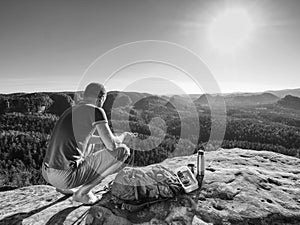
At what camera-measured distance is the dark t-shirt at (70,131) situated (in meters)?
4.21

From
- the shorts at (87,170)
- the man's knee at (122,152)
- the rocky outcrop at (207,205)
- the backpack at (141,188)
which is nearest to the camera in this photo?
the rocky outcrop at (207,205)

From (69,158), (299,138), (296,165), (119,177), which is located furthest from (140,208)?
(299,138)

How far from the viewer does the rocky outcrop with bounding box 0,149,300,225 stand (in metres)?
4.17

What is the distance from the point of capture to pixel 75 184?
4.68m

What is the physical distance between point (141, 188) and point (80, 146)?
150 centimetres

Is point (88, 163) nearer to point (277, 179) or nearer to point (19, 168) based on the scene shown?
point (277, 179)

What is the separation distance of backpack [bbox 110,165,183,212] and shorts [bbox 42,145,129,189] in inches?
14.9

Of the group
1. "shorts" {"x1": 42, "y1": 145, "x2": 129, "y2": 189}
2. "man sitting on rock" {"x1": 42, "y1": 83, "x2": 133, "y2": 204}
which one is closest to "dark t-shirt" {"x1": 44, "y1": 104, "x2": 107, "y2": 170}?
"man sitting on rock" {"x1": 42, "y1": 83, "x2": 133, "y2": 204}

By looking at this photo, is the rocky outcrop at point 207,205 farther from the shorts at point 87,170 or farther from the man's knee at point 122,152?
the man's knee at point 122,152

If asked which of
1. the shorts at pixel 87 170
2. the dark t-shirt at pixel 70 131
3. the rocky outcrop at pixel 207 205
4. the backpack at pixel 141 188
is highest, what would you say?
the dark t-shirt at pixel 70 131

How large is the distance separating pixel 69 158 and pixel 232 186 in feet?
12.6

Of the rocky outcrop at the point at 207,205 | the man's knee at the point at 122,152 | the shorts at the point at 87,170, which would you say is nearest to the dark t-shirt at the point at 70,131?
the shorts at the point at 87,170

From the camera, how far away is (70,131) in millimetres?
4281

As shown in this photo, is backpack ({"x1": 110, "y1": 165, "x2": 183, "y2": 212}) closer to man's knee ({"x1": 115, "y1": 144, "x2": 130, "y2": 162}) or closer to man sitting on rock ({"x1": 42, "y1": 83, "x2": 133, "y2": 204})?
man's knee ({"x1": 115, "y1": 144, "x2": 130, "y2": 162})
